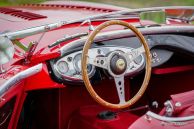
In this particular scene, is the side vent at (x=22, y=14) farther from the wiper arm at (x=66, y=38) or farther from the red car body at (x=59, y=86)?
the wiper arm at (x=66, y=38)

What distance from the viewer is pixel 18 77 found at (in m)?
2.85

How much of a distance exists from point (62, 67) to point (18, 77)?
1.12ft

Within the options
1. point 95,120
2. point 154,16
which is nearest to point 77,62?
A: point 95,120

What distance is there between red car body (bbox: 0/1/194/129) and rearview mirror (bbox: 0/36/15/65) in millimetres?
78

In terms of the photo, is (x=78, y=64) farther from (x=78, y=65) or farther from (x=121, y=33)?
(x=121, y=33)

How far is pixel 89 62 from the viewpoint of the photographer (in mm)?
3035

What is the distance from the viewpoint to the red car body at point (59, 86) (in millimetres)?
2988

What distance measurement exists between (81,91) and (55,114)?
23 centimetres

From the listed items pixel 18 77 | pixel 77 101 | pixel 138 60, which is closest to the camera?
pixel 18 77

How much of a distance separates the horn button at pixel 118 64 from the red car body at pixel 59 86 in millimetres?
223

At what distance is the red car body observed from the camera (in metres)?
2.99

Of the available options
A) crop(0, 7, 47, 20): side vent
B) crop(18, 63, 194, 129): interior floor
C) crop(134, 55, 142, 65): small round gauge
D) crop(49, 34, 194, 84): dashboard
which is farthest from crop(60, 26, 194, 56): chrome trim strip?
crop(0, 7, 47, 20): side vent

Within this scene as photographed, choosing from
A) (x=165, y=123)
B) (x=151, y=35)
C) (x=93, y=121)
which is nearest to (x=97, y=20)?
(x=151, y=35)

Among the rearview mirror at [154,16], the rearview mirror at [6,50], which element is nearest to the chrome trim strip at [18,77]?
the rearview mirror at [6,50]
